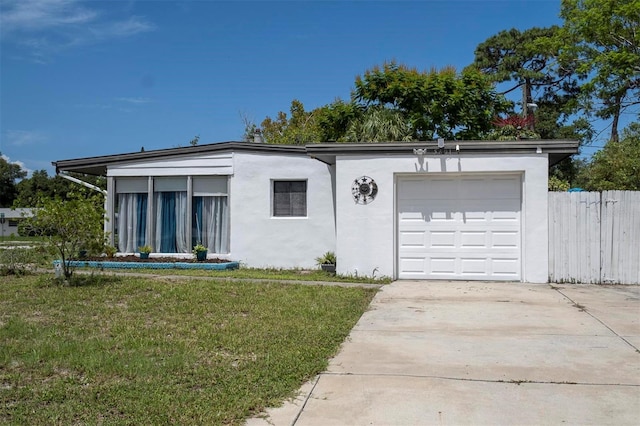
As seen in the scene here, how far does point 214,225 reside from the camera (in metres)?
14.8

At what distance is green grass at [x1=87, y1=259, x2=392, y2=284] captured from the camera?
11.8 meters

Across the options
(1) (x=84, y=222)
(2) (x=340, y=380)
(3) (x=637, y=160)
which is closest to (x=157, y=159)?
(1) (x=84, y=222)

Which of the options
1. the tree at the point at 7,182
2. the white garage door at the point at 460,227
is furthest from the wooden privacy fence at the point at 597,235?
the tree at the point at 7,182

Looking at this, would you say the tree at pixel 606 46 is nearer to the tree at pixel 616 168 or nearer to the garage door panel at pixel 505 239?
the tree at pixel 616 168

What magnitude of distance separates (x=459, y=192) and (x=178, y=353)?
24.7 ft

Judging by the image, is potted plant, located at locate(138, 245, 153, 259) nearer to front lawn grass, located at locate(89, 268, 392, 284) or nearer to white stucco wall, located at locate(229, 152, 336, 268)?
front lawn grass, located at locate(89, 268, 392, 284)

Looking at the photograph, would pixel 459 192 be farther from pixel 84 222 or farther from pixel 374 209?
pixel 84 222

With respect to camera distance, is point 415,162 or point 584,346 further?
point 415,162

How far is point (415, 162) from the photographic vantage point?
11.8m

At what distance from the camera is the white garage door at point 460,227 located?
1166 cm

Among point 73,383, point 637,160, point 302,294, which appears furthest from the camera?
point 637,160

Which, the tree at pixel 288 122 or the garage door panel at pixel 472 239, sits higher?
the tree at pixel 288 122

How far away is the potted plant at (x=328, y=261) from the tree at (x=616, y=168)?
30.5 feet

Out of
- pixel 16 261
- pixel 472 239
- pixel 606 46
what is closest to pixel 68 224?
pixel 16 261
